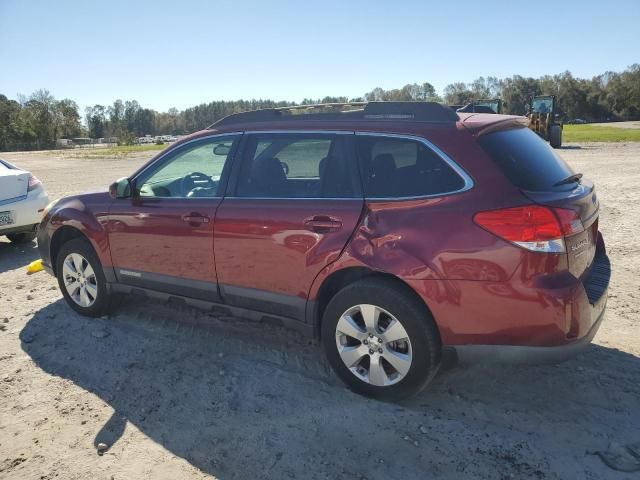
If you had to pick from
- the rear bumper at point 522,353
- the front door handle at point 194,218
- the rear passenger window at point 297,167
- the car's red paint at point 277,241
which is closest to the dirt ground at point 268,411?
the rear bumper at point 522,353

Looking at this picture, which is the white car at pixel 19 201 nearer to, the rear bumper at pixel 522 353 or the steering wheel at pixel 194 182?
the steering wheel at pixel 194 182

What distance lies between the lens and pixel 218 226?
12.9ft

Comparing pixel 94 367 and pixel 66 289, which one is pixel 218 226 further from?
pixel 66 289

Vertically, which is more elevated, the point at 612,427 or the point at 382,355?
the point at 382,355

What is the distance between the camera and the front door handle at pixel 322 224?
3.38 m

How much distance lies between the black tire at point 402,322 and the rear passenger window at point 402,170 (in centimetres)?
58

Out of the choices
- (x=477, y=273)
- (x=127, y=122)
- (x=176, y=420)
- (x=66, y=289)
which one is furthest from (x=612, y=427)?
(x=127, y=122)

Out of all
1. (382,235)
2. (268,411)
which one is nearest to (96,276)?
(268,411)

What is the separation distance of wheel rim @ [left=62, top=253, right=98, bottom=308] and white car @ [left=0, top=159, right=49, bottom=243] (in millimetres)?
3079

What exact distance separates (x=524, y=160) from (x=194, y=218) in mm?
2408

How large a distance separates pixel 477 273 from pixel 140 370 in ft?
8.48

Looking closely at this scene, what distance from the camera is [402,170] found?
10.8ft

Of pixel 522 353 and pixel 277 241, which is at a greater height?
pixel 277 241

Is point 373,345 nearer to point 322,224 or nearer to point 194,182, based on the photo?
point 322,224
